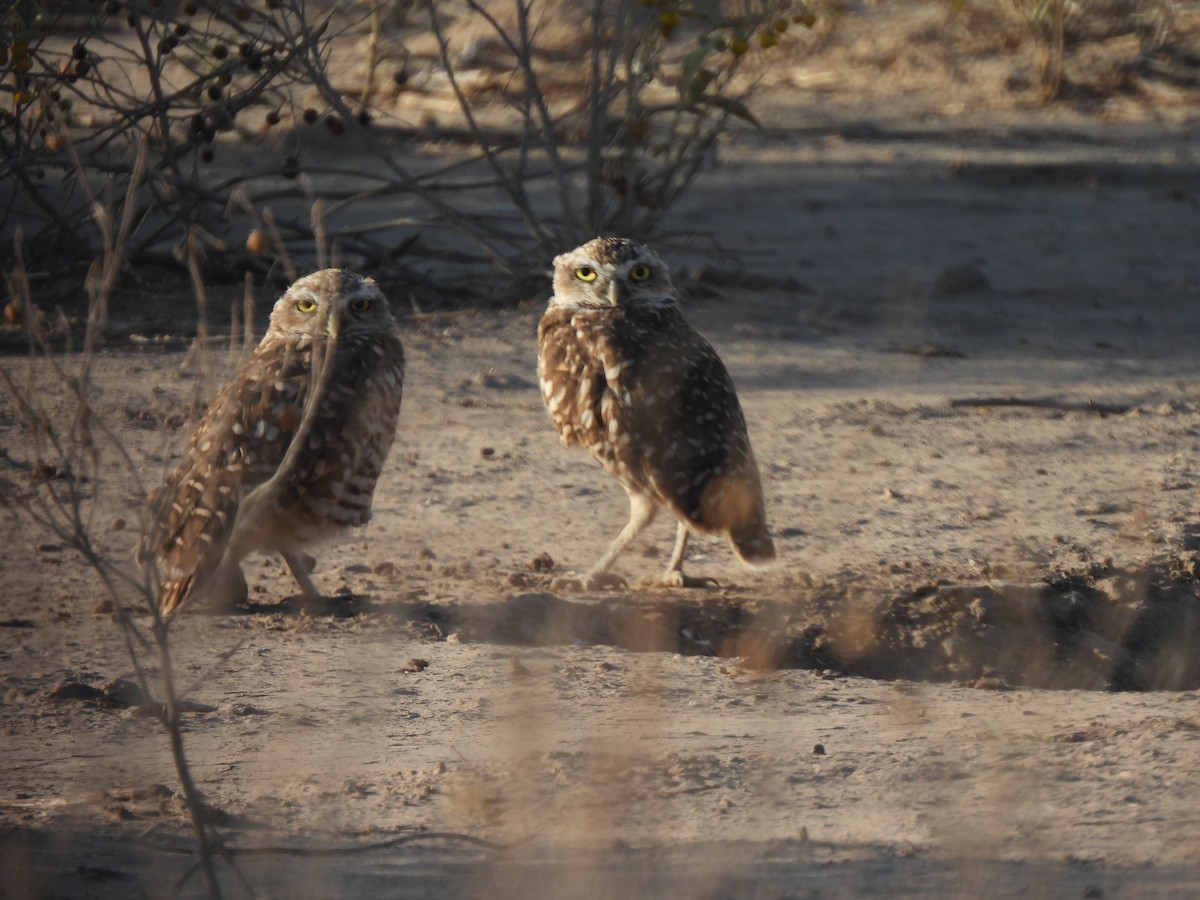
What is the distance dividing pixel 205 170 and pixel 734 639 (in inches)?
342

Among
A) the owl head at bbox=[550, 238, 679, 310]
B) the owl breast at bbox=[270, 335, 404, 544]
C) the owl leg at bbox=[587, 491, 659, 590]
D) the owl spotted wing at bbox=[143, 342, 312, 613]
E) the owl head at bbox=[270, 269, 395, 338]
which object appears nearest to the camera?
the owl spotted wing at bbox=[143, 342, 312, 613]

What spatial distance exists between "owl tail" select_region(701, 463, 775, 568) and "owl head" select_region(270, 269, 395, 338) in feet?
4.54

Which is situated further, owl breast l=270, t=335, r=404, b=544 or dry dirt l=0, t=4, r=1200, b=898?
owl breast l=270, t=335, r=404, b=544

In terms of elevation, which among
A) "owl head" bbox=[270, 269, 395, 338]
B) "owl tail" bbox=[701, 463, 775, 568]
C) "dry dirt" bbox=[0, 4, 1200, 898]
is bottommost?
"dry dirt" bbox=[0, 4, 1200, 898]

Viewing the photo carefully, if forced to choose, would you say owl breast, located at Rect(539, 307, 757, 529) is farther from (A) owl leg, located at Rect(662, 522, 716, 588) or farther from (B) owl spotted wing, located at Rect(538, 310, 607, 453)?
(A) owl leg, located at Rect(662, 522, 716, 588)

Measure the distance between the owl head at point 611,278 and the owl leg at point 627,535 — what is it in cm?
81

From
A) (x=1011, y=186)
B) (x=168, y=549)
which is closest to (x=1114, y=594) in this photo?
(x=168, y=549)

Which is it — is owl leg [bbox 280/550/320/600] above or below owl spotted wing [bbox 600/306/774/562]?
below

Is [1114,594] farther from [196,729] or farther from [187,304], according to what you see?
[187,304]

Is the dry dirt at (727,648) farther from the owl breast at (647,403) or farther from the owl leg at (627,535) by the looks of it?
the owl breast at (647,403)

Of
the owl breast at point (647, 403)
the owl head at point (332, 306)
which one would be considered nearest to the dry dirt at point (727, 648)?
the owl breast at point (647, 403)

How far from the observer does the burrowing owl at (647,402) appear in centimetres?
543

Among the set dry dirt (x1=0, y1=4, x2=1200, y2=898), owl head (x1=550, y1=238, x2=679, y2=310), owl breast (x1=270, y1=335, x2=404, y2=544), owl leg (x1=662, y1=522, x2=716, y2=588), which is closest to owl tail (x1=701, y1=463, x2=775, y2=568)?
dry dirt (x1=0, y1=4, x2=1200, y2=898)

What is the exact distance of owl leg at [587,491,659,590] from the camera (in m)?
5.72
